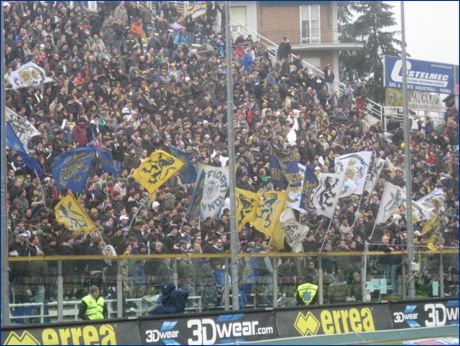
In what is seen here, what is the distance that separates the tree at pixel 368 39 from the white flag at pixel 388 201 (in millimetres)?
3328

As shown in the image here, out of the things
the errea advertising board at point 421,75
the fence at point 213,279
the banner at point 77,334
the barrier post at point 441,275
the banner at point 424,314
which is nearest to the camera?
the banner at point 77,334

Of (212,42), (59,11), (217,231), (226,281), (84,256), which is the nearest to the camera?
(84,256)

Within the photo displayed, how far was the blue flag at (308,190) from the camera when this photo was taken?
22.4 metres

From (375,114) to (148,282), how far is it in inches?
391

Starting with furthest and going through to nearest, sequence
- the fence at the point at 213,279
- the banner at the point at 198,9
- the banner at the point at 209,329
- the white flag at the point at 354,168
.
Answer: the banner at the point at 198,9 < the white flag at the point at 354,168 < the fence at the point at 213,279 < the banner at the point at 209,329

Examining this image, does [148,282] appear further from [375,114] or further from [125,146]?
[375,114]

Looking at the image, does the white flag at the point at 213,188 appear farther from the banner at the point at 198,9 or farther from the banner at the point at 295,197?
the banner at the point at 198,9

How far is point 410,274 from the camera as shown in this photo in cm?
2152

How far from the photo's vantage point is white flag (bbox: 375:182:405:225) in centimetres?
2381

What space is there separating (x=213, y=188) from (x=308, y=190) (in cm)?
277

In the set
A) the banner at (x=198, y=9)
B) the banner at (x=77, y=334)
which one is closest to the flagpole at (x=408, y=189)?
the banner at (x=198, y=9)

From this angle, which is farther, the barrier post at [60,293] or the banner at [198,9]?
the banner at [198,9]

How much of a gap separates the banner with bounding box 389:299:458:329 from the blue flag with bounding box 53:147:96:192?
21.1 feet

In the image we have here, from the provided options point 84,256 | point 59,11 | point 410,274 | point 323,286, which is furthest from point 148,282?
point 59,11
